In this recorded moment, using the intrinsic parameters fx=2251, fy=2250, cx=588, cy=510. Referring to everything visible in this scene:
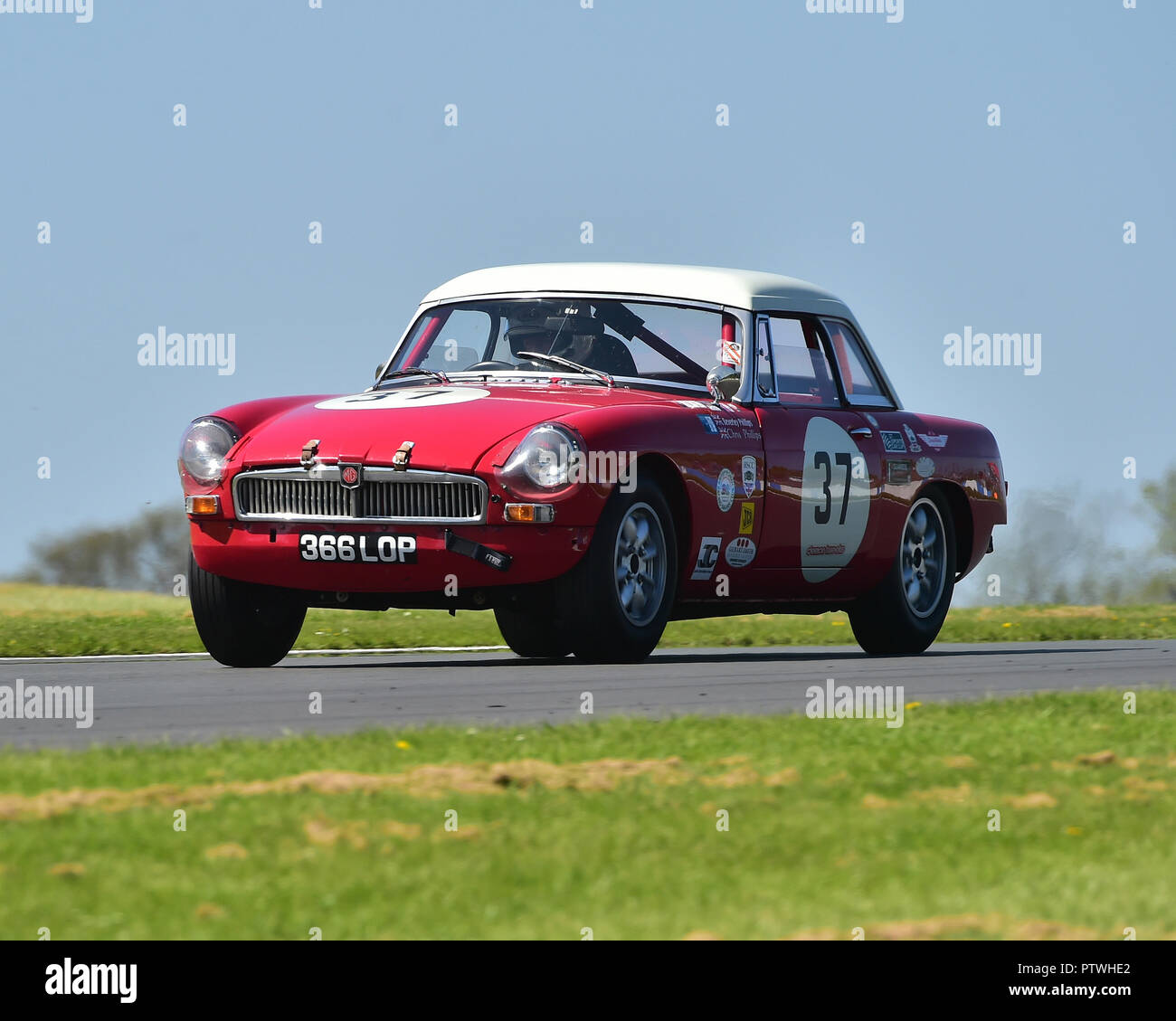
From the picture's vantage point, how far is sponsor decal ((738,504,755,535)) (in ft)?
38.6

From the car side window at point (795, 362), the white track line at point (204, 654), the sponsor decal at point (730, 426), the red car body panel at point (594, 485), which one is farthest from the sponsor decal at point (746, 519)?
the white track line at point (204, 654)

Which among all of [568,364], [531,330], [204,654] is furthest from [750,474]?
[204,654]

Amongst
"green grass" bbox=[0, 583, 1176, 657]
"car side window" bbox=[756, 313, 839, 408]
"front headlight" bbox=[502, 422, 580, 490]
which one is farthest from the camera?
"green grass" bbox=[0, 583, 1176, 657]

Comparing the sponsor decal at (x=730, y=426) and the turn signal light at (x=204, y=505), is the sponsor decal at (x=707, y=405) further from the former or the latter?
the turn signal light at (x=204, y=505)

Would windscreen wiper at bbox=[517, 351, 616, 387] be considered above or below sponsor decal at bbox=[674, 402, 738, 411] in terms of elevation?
above

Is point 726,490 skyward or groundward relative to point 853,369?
groundward

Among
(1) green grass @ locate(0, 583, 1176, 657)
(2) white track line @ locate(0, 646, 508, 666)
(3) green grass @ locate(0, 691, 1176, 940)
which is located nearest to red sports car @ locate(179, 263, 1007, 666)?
(2) white track line @ locate(0, 646, 508, 666)

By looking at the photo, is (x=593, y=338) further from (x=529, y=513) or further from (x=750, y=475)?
(x=529, y=513)

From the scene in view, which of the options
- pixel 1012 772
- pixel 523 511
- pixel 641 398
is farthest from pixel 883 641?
pixel 1012 772

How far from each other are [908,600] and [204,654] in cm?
436

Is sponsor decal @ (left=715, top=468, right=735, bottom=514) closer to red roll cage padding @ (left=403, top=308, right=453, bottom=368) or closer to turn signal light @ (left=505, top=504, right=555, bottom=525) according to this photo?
turn signal light @ (left=505, top=504, right=555, bottom=525)

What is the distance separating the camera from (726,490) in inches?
457

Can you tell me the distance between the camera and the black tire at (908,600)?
44.0 feet

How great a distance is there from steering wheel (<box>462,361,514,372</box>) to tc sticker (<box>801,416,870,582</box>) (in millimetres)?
1702
